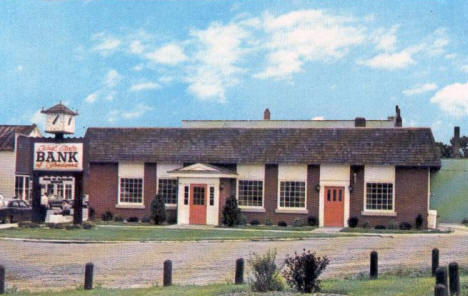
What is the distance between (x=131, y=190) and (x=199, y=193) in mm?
4547

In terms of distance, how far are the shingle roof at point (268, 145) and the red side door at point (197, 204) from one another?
2.14 metres

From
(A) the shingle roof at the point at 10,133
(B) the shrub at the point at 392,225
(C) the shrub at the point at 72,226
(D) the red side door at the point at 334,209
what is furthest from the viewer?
(A) the shingle roof at the point at 10,133

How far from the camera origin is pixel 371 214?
41.8 m

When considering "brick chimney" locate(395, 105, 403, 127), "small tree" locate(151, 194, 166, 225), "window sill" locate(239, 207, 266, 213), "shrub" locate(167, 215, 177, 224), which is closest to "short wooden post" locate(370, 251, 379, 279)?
"window sill" locate(239, 207, 266, 213)

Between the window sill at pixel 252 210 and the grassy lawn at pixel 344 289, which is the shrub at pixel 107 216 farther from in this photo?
the grassy lawn at pixel 344 289

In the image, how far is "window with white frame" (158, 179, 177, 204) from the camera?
147 ft

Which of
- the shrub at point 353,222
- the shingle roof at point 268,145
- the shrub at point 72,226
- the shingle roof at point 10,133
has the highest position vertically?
the shingle roof at point 10,133

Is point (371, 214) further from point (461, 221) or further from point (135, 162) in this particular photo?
point (135, 162)

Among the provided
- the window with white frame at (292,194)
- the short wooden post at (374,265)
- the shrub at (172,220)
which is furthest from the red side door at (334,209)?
the short wooden post at (374,265)

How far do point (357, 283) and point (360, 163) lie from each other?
25.6 metres

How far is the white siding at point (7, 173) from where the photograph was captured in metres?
58.5

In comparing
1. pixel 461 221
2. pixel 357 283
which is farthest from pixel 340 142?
pixel 357 283

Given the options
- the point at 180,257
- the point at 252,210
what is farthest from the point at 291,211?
the point at 180,257

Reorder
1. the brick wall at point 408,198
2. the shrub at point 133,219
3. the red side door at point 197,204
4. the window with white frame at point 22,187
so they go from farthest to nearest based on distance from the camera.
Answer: the window with white frame at point 22,187
the shrub at point 133,219
the red side door at point 197,204
the brick wall at point 408,198
